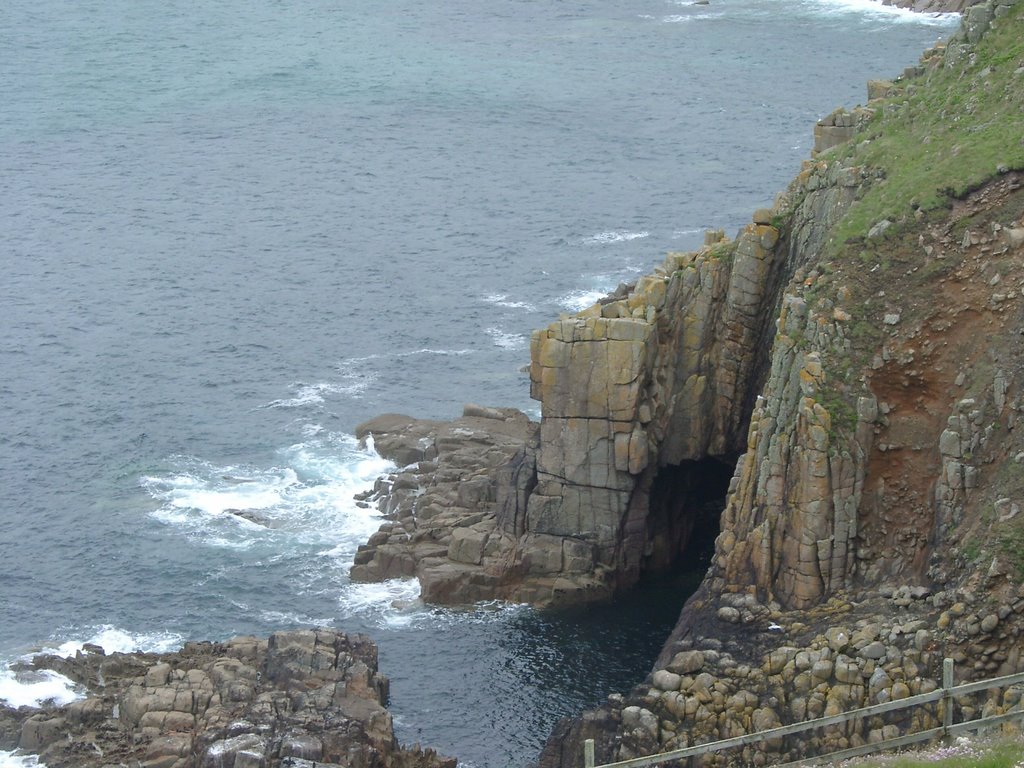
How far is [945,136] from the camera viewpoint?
327 ft

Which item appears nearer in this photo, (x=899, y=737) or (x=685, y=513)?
(x=899, y=737)

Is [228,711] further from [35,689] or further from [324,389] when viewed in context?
[324,389]

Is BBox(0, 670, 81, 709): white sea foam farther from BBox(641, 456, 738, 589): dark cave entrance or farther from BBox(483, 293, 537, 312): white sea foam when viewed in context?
BBox(483, 293, 537, 312): white sea foam

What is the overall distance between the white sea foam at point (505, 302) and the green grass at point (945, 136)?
47.8 meters

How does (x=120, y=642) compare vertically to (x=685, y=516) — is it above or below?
below

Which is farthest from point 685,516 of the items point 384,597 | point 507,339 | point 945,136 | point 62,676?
point 62,676

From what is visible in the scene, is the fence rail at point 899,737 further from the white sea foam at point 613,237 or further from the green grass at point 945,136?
the white sea foam at point 613,237

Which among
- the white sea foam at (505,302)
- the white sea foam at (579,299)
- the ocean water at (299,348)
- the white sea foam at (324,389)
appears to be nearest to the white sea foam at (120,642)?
the ocean water at (299,348)

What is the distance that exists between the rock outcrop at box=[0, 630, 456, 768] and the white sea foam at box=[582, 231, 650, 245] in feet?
228

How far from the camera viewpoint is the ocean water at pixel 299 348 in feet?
350

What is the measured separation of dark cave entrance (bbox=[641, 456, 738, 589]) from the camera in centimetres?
11231

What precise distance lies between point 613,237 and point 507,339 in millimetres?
23112

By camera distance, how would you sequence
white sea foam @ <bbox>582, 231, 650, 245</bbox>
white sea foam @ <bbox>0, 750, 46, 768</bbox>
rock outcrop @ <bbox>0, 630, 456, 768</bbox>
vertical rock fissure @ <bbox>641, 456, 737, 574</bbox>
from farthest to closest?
white sea foam @ <bbox>582, 231, 650, 245</bbox> < vertical rock fissure @ <bbox>641, 456, 737, 574</bbox> < white sea foam @ <bbox>0, 750, 46, 768</bbox> < rock outcrop @ <bbox>0, 630, 456, 768</bbox>

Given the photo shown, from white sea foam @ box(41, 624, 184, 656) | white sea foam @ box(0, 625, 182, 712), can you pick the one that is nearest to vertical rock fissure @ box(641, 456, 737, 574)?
white sea foam @ box(41, 624, 184, 656)
